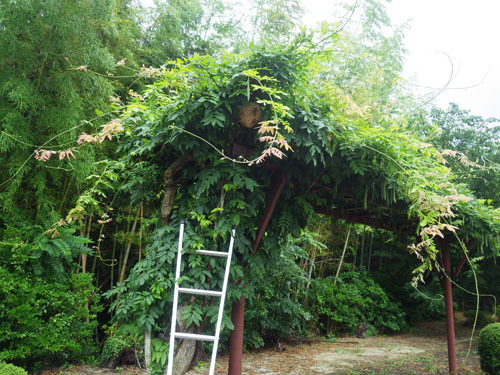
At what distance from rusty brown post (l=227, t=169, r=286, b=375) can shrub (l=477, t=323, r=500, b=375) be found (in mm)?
3690

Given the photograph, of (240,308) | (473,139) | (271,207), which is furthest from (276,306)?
(473,139)

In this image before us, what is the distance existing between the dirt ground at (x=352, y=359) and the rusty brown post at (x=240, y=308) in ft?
4.24

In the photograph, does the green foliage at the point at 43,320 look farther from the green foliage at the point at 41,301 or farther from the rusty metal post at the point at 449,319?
the rusty metal post at the point at 449,319

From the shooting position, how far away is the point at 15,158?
3.87m

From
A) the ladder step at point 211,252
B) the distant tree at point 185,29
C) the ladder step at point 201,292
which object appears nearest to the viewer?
Answer: the ladder step at point 201,292

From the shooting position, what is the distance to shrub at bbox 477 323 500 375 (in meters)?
4.72

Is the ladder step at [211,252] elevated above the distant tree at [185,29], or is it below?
below

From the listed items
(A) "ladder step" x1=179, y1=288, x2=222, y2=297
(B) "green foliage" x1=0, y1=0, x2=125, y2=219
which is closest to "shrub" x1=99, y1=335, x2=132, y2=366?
(B) "green foliage" x1=0, y1=0, x2=125, y2=219

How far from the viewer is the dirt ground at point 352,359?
16.8ft

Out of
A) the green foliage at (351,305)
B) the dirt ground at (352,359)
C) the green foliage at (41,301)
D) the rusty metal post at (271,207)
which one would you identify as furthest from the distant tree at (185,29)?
the green foliage at (351,305)

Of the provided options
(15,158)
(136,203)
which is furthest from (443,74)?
(15,158)

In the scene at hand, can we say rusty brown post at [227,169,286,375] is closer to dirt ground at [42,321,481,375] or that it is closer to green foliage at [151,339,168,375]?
green foliage at [151,339,168,375]

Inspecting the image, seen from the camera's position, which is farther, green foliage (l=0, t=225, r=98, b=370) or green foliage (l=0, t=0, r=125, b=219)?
green foliage (l=0, t=225, r=98, b=370)

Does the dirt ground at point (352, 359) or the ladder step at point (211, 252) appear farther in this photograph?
the dirt ground at point (352, 359)
